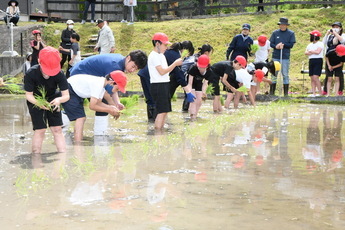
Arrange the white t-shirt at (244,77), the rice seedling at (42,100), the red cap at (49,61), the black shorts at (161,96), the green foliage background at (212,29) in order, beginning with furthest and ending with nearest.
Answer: the green foliage background at (212,29) < the white t-shirt at (244,77) < the black shorts at (161,96) < the rice seedling at (42,100) < the red cap at (49,61)

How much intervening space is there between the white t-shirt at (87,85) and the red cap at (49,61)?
3.88ft

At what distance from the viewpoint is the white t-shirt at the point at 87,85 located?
8875 mm

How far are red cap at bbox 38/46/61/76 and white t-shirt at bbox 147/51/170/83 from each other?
3041mm

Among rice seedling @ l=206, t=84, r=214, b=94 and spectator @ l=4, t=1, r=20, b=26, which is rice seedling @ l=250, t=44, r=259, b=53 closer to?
rice seedling @ l=206, t=84, r=214, b=94

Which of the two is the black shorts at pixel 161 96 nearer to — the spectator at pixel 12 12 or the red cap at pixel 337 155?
the red cap at pixel 337 155

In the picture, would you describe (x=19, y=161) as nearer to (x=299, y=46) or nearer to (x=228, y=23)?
(x=299, y=46)

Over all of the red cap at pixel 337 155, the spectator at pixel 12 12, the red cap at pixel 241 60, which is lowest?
the red cap at pixel 337 155

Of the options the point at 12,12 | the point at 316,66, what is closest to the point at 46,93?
the point at 316,66

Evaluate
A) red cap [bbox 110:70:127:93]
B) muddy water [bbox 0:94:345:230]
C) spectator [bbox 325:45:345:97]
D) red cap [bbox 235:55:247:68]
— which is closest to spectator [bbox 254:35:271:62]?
spectator [bbox 325:45:345:97]

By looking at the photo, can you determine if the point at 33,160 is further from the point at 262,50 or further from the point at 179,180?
the point at 262,50

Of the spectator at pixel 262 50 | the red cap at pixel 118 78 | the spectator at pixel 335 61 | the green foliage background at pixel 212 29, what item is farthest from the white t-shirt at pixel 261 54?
the red cap at pixel 118 78

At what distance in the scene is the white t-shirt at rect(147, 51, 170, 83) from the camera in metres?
10.6

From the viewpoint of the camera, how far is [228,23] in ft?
84.7

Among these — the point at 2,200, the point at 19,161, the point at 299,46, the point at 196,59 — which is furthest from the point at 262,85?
the point at 2,200
